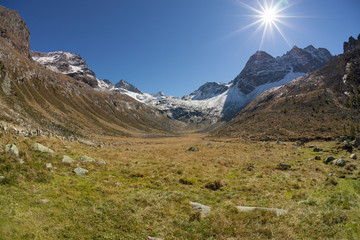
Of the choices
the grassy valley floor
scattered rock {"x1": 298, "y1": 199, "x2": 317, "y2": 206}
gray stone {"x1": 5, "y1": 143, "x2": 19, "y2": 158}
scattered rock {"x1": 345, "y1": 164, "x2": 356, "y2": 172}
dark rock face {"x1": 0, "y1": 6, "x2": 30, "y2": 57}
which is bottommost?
the grassy valley floor

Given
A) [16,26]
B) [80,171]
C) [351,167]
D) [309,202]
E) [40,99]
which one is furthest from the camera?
[16,26]

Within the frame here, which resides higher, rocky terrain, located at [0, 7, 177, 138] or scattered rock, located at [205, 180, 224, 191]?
rocky terrain, located at [0, 7, 177, 138]

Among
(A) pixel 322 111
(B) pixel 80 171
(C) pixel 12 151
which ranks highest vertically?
(A) pixel 322 111

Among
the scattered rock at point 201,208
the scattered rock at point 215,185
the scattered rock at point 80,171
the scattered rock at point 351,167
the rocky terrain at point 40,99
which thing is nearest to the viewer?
the scattered rock at point 201,208

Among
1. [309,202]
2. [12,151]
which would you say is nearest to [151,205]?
[12,151]

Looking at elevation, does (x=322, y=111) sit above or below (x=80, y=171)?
above

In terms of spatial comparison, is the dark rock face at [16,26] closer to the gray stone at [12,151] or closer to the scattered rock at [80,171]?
the gray stone at [12,151]

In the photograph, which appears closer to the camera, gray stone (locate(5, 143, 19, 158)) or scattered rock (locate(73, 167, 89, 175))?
gray stone (locate(5, 143, 19, 158))

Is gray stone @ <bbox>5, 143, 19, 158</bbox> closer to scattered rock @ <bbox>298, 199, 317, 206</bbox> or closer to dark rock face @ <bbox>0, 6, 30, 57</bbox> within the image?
scattered rock @ <bbox>298, 199, 317, 206</bbox>

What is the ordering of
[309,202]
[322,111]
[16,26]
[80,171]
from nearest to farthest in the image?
[309,202], [80,171], [322,111], [16,26]

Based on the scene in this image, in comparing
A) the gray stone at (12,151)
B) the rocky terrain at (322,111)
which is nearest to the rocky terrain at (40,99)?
the gray stone at (12,151)

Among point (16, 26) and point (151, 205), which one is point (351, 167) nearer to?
point (151, 205)

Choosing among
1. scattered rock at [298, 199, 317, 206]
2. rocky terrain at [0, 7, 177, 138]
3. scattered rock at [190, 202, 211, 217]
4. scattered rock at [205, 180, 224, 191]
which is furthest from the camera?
rocky terrain at [0, 7, 177, 138]

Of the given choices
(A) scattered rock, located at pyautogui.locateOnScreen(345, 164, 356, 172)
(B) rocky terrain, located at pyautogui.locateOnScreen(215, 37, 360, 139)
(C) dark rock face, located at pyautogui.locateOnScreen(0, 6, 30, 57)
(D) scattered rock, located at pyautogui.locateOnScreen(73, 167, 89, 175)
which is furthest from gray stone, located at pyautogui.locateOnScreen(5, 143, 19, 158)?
(C) dark rock face, located at pyautogui.locateOnScreen(0, 6, 30, 57)
